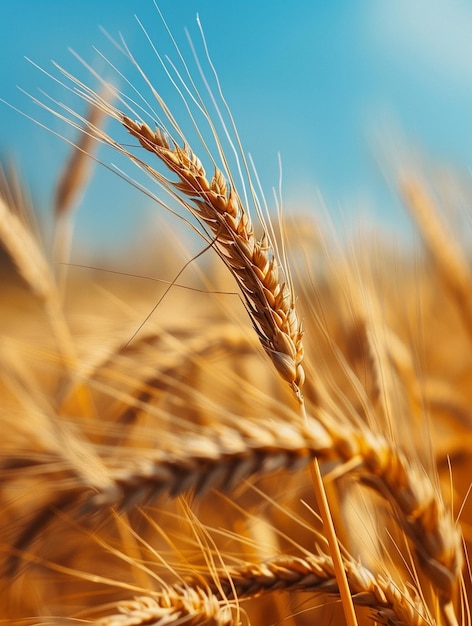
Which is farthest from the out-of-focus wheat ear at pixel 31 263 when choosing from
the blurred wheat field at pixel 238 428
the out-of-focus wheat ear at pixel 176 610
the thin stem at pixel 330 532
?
the thin stem at pixel 330 532

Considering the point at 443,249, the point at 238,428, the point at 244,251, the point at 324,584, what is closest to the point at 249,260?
the point at 244,251

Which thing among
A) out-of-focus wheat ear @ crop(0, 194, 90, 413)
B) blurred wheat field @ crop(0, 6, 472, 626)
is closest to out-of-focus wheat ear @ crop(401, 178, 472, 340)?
blurred wheat field @ crop(0, 6, 472, 626)

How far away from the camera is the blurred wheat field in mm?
464

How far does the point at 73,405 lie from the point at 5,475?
567 millimetres

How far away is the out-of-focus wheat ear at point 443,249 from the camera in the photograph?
3.08 feet

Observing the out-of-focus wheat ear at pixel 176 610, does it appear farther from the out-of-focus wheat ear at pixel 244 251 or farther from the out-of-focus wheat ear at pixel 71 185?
the out-of-focus wheat ear at pixel 71 185

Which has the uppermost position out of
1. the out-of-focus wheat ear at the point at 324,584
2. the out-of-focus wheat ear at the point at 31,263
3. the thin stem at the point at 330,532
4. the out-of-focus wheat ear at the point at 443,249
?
the out-of-focus wheat ear at the point at 31,263

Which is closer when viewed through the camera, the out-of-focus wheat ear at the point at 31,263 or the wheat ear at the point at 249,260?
the wheat ear at the point at 249,260

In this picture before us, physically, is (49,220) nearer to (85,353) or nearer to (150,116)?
(85,353)

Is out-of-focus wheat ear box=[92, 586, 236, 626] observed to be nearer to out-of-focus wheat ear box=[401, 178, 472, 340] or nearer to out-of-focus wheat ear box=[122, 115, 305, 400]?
out-of-focus wheat ear box=[122, 115, 305, 400]

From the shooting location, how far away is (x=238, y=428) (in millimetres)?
457

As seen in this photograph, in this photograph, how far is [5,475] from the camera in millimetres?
475

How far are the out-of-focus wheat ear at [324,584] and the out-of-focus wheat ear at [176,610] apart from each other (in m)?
0.02

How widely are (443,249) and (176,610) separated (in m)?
0.69
